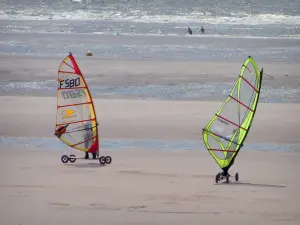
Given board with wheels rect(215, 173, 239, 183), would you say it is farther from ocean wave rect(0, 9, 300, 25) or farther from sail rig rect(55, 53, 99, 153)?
ocean wave rect(0, 9, 300, 25)

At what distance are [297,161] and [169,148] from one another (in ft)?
7.26

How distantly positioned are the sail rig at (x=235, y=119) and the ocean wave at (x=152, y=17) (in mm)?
38502

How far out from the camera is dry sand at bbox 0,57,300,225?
10.6m

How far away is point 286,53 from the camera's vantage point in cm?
3216

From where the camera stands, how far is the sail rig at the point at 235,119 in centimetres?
1273

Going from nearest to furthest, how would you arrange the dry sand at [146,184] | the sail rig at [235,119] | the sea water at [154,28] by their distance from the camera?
1. the dry sand at [146,184]
2. the sail rig at [235,119]
3. the sea water at [154,28]

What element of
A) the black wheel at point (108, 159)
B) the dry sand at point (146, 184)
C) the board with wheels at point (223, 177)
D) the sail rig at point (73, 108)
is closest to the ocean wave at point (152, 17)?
the dry sand at point (146, 184)

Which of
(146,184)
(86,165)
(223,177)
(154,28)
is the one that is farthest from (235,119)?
(154,28)

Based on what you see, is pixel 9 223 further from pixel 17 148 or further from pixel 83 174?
pixel 17 148

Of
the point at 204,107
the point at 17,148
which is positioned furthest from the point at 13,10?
the point at 17,148

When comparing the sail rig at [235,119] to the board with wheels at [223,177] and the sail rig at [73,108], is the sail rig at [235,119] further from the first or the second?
the sail rig at [73,108]

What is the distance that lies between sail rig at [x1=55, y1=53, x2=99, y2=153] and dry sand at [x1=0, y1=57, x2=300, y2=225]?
1.37 ft

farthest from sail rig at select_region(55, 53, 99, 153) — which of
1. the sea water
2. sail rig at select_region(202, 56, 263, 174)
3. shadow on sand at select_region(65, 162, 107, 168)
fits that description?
the sea water

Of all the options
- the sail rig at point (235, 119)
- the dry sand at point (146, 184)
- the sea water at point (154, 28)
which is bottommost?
the dry sand at point (146, 184)
